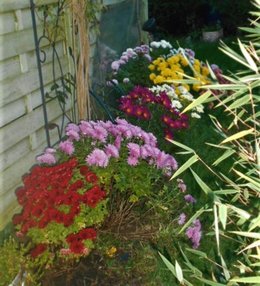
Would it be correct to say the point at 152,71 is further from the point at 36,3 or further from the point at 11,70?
the point at 11,70

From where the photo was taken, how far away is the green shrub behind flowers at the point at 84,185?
324cm

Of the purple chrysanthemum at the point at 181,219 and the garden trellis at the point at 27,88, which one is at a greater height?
the garden trellis at the point at 27,88

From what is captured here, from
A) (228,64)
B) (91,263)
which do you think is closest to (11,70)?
(91,263)

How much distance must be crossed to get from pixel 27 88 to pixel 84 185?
2.93ft

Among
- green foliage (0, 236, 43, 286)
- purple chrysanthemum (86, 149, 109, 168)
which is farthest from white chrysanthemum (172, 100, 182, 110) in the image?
green foliage (0, 236, 43, 286)

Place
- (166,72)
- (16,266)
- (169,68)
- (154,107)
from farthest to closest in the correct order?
(169,68) → (166,72) → (154,107) → (16,266)

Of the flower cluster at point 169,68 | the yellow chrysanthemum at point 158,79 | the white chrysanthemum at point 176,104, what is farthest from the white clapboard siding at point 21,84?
the flower cluster at point 169,68

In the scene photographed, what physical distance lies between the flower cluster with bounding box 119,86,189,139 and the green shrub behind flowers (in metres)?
0.86

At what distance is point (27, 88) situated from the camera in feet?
13.0

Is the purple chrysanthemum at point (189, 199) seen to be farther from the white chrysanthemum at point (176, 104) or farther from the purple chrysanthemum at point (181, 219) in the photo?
the white chrysanthemum at point (176, 104)

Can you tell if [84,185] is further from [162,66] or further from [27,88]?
[162,66]

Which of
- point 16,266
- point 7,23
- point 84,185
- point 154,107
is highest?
point 7,23

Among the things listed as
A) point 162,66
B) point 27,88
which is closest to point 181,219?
point 27,88

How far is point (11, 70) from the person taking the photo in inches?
145
